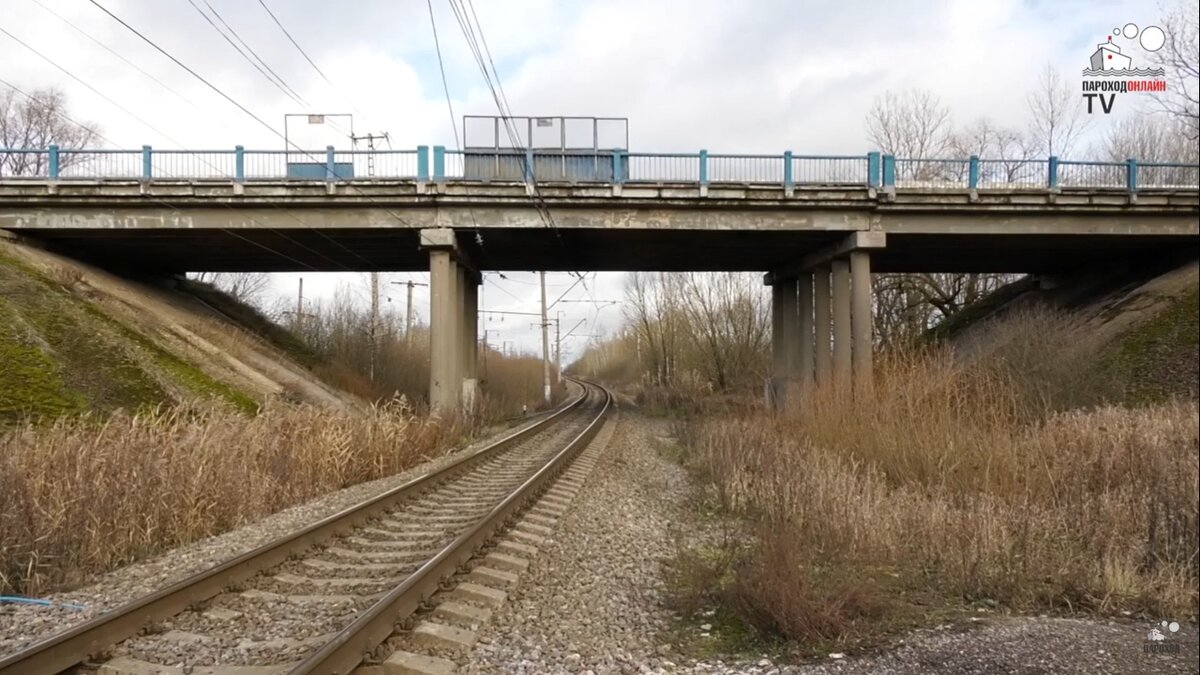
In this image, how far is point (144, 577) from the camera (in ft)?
20.1

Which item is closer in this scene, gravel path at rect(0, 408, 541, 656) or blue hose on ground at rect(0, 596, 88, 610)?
gravel path at rect(0, 408, 541, 656)

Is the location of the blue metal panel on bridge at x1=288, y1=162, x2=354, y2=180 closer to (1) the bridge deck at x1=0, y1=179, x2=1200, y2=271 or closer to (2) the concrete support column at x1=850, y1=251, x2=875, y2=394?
(1) the bridge deck at x1=0, y1=179, x2=1200, y2=271

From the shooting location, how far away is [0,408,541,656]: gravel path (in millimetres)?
4957

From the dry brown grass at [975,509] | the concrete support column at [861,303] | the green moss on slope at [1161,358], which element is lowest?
the dry brown grass at [975,509]

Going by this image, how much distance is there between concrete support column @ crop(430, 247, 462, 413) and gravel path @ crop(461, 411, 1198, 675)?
14.2 metres

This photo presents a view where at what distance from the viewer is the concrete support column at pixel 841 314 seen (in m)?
22.7

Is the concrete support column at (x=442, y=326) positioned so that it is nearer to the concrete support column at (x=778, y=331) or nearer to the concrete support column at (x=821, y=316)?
the concrete support column at (x=821, y=316)

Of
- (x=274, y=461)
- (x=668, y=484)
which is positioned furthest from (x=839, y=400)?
(x=274, y=461)

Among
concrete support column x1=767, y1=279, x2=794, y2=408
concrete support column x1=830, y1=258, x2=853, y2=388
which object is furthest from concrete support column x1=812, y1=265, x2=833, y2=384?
concrete support column x1=767, y1=279, x2=794, y2=408

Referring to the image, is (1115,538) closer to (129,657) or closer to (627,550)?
(627,550)

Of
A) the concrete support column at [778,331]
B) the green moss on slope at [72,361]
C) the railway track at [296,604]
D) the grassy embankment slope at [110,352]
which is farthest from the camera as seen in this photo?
the concrete support column at [778,331]

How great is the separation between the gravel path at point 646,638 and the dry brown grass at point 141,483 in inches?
151

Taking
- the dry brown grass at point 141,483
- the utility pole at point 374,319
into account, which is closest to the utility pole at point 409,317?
the utility pole at point 374,319

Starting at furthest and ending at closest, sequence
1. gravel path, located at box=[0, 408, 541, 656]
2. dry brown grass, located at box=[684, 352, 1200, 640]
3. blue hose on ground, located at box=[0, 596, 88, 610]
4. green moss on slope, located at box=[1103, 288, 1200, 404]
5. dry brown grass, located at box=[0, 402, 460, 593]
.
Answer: green moss on slope, located at box=[1103, 288, 1200, 404] < dry brown grass, located at box=[0, 402, 460, 593] < blue hose on ground, located at box=[0, 596, 88, 610] < gravel path, located at box=[0, 408, 541, 656] < dry brown grass, located at box=[684, 352, 1200, 640]
